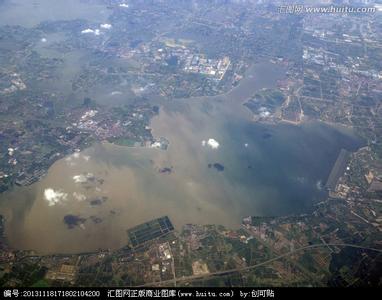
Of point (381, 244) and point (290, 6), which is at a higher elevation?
point (290, 6)

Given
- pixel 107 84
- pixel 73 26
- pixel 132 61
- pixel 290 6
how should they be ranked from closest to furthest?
pixel 107 84, pixel 132 61, pixel 73 26, pixel 290 6

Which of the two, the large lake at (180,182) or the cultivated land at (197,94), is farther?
the large lake at (180,182)

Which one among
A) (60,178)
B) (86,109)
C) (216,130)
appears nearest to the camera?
(60,178)

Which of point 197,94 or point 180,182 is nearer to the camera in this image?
point 180,182

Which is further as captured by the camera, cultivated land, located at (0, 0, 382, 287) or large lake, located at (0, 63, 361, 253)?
large lake, located at (0, 63, 361, 253)

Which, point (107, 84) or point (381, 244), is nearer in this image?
point (381, 244)

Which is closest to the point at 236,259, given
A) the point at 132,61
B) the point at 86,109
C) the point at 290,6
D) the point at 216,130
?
the point at 216,130

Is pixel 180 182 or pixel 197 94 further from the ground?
pixel 197 94

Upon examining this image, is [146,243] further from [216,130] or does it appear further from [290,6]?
[290,6]
